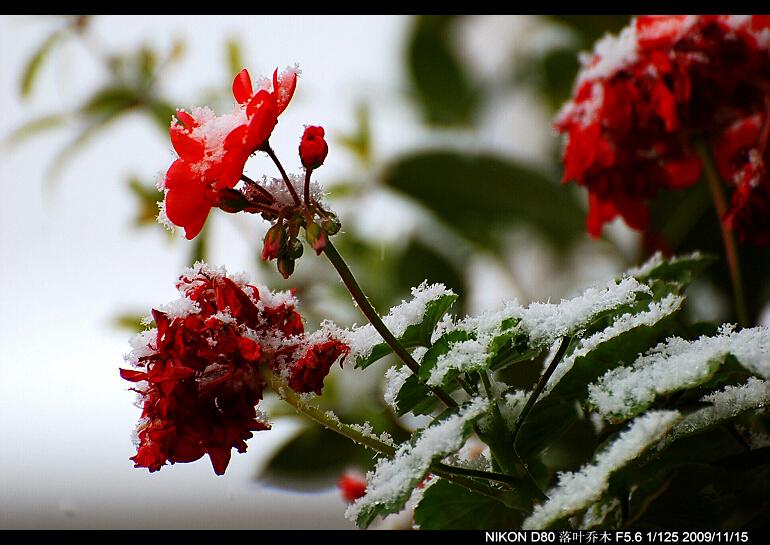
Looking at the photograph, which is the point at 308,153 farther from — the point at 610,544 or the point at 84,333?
the point at 84,333

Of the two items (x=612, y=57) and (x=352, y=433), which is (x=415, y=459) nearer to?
(x=352, y=433)

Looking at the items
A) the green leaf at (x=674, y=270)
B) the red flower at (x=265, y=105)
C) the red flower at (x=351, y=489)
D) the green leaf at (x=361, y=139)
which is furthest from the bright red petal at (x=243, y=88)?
the green leaf at (x=361, y=139)

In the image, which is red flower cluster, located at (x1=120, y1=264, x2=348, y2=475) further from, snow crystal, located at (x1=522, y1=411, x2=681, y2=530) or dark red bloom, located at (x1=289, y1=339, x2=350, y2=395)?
snow crystal, located at (x1=522, y1=411, x2=681, y2=530)

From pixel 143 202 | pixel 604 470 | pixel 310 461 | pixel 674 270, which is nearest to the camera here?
pixel 604 470

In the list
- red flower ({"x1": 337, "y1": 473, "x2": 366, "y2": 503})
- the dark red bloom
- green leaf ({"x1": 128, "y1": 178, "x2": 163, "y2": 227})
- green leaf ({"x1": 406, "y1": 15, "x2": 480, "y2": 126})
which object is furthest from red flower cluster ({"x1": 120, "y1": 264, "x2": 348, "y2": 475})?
green leaf ({"x1": 406, "y1": 15, "x2": 480, "y2": 126})

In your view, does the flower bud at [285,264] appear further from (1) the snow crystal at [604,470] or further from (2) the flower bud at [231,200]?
(1) the snow crystal at [604,470]

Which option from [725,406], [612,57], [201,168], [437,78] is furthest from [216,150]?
[437,78]

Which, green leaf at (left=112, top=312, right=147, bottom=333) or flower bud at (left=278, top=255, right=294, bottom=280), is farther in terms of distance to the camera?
green leaf at (left=112, top=312, right=147, bottom=333)
